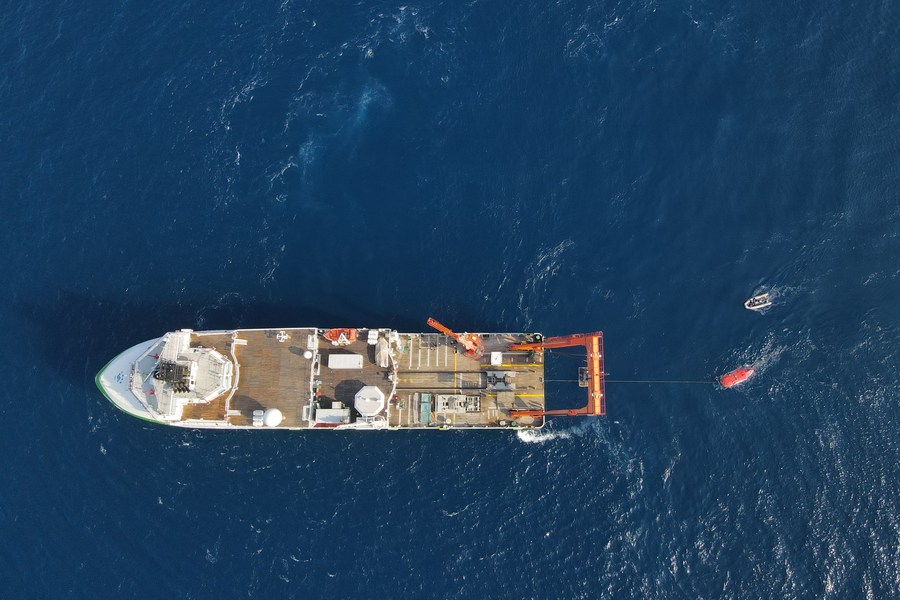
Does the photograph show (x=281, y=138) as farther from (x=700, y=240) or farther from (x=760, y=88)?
(x=760, y=88)

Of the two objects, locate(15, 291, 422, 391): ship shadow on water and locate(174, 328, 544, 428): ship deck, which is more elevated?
locate(15, 291, 422, 391): ship shadow on water

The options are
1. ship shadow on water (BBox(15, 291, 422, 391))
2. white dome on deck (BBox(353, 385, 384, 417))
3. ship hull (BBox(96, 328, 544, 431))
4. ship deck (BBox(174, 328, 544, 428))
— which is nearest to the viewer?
white dome on deck (BBox(353, 385, 384, 417))

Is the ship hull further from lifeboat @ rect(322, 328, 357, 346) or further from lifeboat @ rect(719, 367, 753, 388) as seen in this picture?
lifeboat @ rect(719, 367, 753, 388)

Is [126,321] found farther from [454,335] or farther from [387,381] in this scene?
[454,335]

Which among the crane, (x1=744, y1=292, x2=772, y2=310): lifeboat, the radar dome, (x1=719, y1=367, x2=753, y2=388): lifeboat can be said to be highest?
(x1=744, y1=292, x2=772, y2=310): lifeboat

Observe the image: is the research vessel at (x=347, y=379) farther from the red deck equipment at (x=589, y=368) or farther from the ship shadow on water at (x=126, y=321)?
the ship shadow on water at (x=126, y=321)

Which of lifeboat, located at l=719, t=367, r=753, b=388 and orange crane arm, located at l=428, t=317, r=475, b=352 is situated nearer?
orange crane arm, located at l=428, t=317, r=475, b=352

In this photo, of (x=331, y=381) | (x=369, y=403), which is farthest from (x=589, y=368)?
(x=331, y=381)

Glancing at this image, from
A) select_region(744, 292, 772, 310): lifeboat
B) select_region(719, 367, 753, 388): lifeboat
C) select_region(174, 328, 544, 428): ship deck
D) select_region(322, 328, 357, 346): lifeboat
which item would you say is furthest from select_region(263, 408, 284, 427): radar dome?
select_region(744, 292, 772, 310): lifeboat
